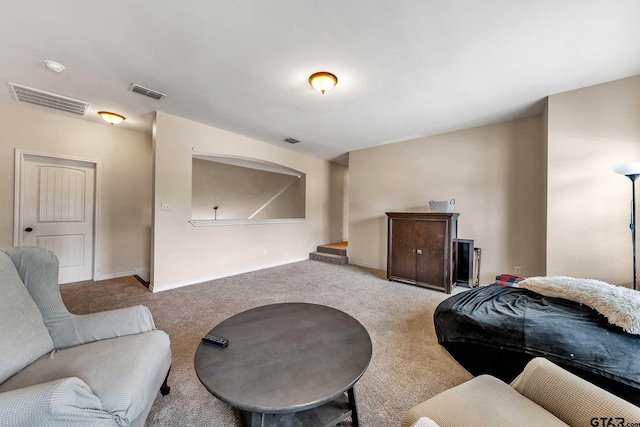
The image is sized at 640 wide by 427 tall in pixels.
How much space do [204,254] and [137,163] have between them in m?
2.11

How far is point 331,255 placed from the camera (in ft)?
18.2

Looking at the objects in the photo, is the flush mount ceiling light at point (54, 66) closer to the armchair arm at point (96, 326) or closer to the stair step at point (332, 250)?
the armchair arm at point (96, 326)

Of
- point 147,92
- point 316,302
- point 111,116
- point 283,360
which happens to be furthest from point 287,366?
point 111,116

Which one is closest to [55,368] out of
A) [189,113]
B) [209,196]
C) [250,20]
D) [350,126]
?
[250,20]

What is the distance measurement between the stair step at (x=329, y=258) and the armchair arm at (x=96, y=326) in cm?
405

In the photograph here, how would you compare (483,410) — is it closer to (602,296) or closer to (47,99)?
(602,296)

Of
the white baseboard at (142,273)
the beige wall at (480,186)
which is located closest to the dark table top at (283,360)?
the beige wall at (480,186)

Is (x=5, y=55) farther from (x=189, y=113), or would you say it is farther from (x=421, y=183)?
(x=421, y=183)

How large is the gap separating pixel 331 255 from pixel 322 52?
4217 mm

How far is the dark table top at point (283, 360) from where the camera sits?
0.93 metres

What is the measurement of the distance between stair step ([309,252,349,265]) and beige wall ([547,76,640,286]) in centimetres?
330

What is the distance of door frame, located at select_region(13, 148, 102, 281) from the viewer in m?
3.19

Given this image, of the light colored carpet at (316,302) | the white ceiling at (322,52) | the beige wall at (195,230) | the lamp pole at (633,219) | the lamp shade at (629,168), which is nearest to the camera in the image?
the light colored carpet at (316,302)

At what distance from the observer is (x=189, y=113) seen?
11.2 feet
